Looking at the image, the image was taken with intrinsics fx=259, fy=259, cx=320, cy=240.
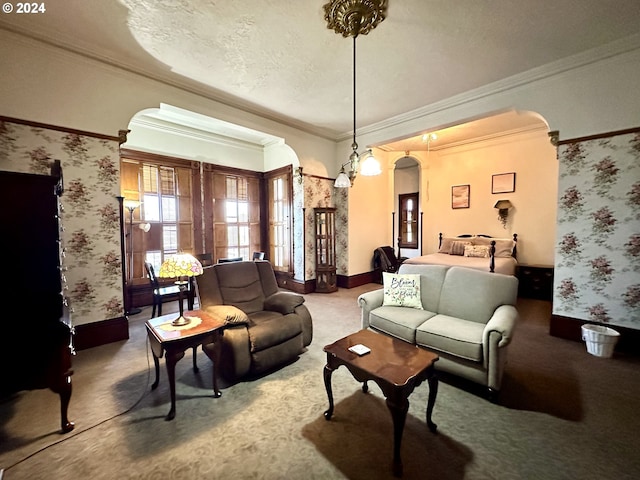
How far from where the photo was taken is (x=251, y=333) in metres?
2.29

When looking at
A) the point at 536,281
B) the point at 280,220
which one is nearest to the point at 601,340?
the point at 536,281

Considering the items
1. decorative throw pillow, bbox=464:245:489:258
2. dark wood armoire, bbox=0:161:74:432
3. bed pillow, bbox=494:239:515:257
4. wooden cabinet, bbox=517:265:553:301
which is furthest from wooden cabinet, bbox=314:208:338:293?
dark wood armoire, bbox=0:161:74:432

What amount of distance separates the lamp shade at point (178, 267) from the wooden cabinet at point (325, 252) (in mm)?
3375

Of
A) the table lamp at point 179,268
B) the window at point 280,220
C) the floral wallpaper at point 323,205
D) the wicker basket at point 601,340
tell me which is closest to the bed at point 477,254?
the floral wallpaper at point 323,205

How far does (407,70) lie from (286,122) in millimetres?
2265

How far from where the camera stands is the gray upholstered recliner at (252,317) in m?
2.25

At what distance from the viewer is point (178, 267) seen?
2004mm

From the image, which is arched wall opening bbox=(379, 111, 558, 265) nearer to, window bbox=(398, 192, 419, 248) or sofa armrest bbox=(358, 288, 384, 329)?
window bbox=(398, 192, 419, 248)

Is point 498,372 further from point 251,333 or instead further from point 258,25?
point 258,25

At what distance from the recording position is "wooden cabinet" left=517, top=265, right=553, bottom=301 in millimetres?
4684

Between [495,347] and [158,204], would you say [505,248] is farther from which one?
[158,204]

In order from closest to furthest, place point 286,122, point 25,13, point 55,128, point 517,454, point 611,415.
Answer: point 517,454, point 611,415, point 25,13, point 55,128, point 286,122

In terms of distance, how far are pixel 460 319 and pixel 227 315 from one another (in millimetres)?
2185

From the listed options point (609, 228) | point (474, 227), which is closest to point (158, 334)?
point (609, 228)
